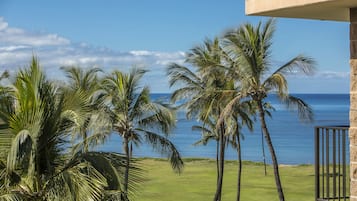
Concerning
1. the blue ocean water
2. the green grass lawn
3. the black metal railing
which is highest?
the black metal railing

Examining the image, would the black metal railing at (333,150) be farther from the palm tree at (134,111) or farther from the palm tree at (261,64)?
the palm tree at (134,111)

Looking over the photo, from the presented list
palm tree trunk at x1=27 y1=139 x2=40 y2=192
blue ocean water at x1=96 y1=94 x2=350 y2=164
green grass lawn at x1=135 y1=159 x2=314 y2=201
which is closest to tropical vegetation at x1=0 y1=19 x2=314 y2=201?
palm tree trunk at x1=27 y1=139 x2=40 y2=192

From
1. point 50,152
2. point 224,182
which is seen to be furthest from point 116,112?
point 224,182

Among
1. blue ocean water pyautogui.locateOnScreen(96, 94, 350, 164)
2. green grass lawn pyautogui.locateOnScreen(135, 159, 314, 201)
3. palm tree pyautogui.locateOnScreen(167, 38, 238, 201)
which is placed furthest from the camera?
blue ocean water pyautogui.locateOnScreen(96, 94, 350, 164)

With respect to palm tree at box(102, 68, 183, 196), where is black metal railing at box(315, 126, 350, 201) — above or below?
above

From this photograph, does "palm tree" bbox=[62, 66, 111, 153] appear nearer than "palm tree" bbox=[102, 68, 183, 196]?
Yes

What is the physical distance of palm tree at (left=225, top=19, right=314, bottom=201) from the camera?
23.6 metres

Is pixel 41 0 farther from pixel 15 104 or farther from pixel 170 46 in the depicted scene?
pixel 15 104

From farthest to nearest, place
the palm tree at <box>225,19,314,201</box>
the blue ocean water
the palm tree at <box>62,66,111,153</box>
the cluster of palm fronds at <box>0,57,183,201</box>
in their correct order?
the blue ocean water, the palm tree at <box>225,19,314,201</box>, the palm tree at <box>62,66,111,153</box>, the cluster of palm fronds at <box>0,57,183,201</box>

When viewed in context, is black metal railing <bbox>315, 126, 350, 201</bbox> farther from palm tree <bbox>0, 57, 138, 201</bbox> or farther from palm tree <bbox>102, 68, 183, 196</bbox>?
palm tree <bbox>102, 68, 183, 196</bbox>

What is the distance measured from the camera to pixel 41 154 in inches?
441

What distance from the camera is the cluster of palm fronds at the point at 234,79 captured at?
2377 centimetres

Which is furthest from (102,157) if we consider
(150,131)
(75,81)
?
(75,81)

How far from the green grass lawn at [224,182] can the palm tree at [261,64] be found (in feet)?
29.8
